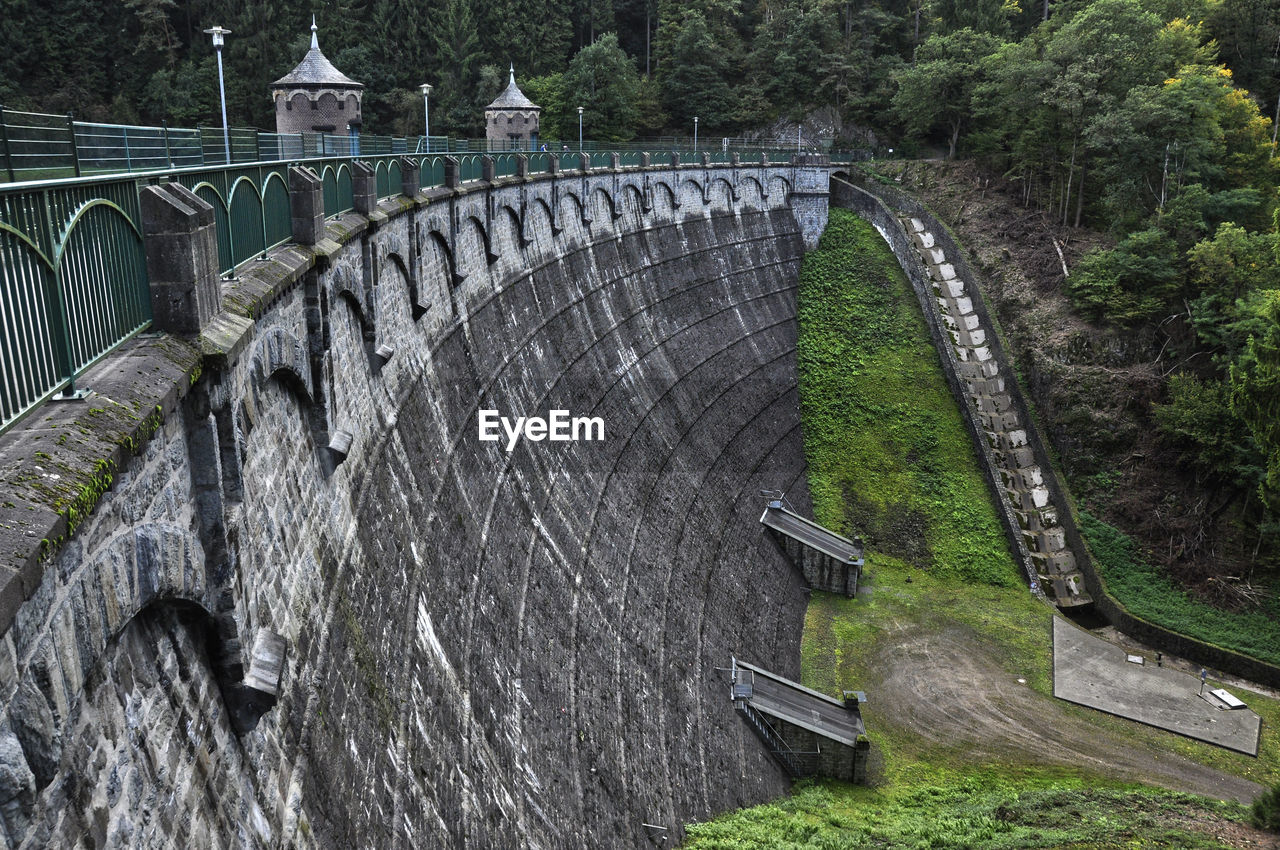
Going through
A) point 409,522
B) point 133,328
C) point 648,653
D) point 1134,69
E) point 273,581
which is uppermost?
point 1134,69

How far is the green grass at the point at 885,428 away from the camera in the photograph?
136ft

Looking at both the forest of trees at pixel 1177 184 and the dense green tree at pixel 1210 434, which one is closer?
the dense green tree at pixel 1210 434

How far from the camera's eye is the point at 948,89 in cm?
6475

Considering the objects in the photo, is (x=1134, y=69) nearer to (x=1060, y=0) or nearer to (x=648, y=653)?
(x=1060, y=0)

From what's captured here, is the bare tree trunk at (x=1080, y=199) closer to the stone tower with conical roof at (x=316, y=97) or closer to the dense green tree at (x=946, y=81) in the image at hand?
the dense green tree at (x=946, y=81)

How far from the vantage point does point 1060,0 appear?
222 feet

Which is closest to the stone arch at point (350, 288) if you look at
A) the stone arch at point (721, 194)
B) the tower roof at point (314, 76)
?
the tower roof at point (314, 76)

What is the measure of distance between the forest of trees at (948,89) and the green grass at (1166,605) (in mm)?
3385

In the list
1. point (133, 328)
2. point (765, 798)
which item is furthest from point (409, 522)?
point (765, 798)

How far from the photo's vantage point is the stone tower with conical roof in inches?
1644

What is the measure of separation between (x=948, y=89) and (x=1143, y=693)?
46.3m

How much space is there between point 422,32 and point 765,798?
Answer: 66232 mm

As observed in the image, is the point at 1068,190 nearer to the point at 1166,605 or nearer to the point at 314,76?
the point at 1166,605

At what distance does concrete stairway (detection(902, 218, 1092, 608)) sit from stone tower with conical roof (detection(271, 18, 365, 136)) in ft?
104
